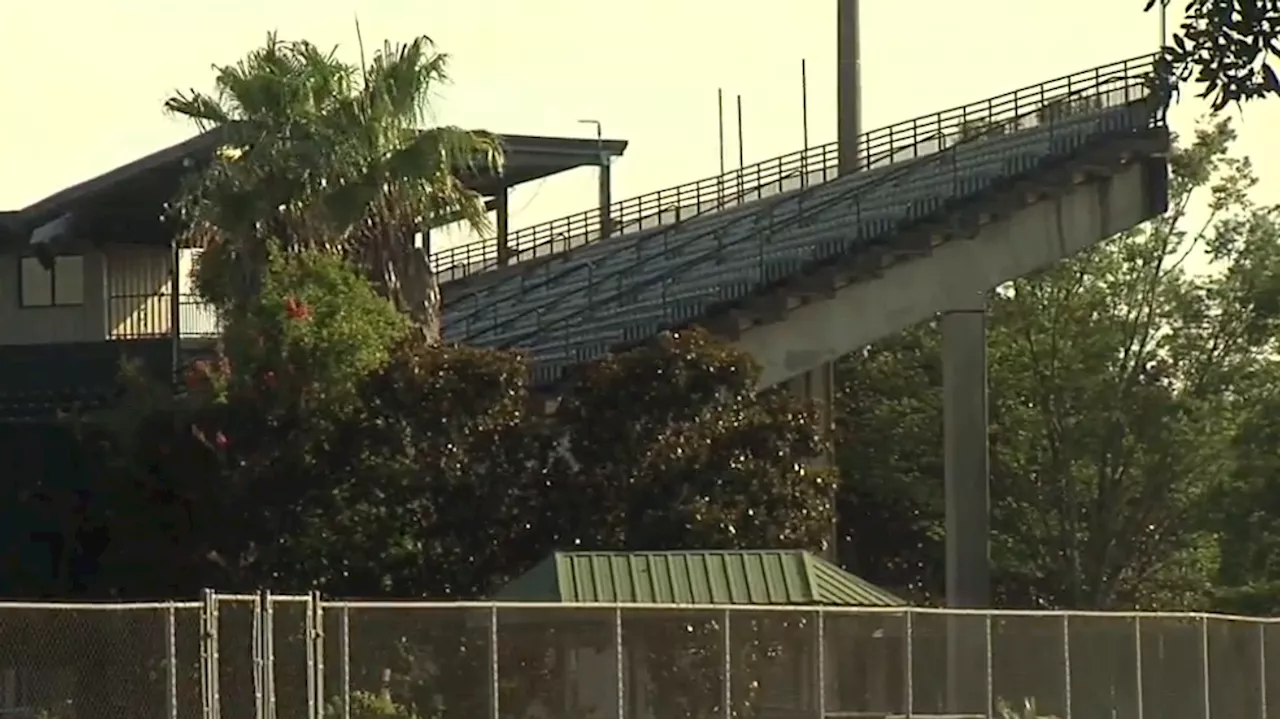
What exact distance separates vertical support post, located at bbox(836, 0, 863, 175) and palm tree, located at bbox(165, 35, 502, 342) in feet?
85.4

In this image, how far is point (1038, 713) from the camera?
2817 cm

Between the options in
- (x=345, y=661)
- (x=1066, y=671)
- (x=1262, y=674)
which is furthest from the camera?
(x=1262, y=674)

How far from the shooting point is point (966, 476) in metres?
49.1

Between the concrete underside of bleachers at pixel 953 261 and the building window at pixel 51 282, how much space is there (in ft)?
39.5

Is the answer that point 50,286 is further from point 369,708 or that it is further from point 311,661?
point 311,661

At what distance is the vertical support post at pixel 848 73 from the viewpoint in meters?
63.9

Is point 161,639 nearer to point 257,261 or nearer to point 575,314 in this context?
point 257,261

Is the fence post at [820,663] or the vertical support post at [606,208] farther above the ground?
the vertical support post at [606,208]

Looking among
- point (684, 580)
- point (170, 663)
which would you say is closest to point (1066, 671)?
point (684, 580)

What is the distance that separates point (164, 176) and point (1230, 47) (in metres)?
29.0

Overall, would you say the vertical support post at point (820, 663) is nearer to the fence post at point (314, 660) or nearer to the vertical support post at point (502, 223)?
the fence post at point (314, 660)

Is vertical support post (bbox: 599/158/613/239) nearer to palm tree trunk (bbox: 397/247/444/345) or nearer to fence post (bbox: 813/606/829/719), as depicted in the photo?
palm tree trunk (bbox: 397/247/444/345)

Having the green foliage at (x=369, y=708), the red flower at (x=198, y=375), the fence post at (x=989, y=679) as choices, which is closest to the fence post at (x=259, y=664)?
the green foliage at (x=369, y=708)

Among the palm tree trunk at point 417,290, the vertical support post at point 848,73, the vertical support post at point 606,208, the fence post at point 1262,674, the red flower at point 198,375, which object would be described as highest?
the vertical support post at point 848,73
